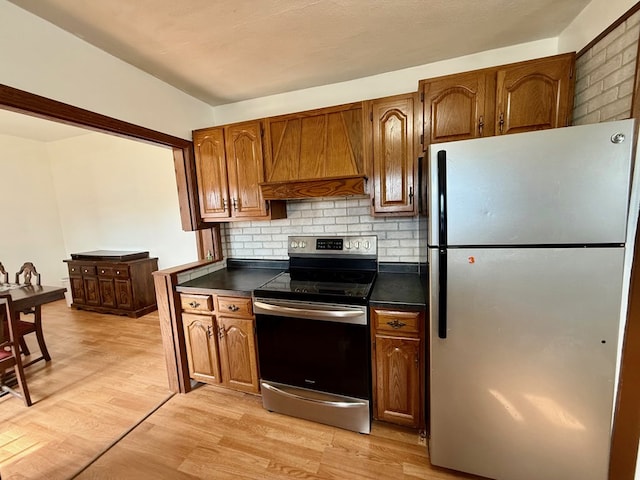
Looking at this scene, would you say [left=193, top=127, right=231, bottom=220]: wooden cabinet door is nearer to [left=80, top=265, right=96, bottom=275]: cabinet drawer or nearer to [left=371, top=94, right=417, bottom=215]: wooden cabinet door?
[left=371, top=94, right=417, bottom=215]: wooden cabinet door

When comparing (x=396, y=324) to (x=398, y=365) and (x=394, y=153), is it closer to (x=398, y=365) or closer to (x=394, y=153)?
(x=398, y=365)

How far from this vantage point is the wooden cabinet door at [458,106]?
1651 millimetres

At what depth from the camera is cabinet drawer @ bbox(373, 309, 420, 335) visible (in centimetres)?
161

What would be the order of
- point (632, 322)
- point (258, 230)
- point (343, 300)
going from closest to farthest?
point (632, 322) < point (343, 300) < point (258, 230)

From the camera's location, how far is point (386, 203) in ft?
6.36

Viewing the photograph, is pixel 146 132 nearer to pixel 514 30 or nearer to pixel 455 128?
pixel 455 128

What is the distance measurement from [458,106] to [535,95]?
42 centimetres

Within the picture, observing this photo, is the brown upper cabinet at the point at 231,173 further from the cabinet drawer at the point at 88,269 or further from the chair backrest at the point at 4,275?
the cabinet drawer at the point at 88,269

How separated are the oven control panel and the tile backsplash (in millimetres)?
75

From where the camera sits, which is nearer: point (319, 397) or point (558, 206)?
point (558, 206)

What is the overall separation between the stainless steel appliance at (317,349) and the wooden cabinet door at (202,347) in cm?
45

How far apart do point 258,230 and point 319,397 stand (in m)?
1.59

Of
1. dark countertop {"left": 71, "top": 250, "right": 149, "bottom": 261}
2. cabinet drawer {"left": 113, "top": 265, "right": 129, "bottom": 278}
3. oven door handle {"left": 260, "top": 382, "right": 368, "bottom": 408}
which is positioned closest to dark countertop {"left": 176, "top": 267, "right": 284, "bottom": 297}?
oven door handle {"left": 260, "top": 382, "right": 368, "bottom": 408}

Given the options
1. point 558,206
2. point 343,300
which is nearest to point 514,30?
point 558,206
